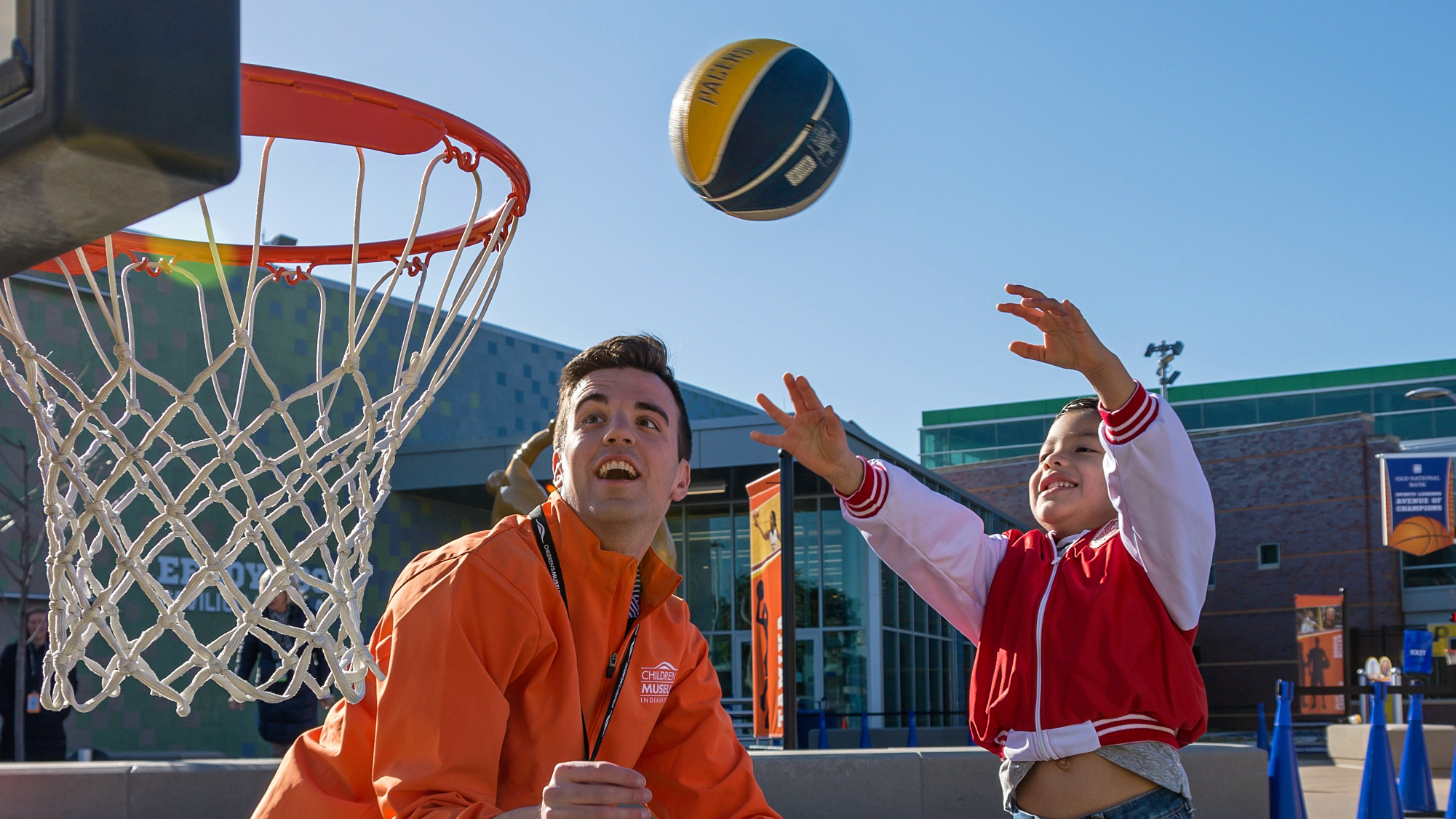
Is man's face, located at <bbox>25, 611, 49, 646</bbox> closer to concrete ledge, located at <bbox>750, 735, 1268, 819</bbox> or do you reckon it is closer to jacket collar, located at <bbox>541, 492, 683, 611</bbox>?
concrete ledge, located at <bbox>750, 735, 1268, 819</bbox>

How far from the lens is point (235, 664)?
11.3 m

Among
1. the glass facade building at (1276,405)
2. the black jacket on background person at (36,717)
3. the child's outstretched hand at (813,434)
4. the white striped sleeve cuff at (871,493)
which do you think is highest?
the glass facade building at (1276,405)

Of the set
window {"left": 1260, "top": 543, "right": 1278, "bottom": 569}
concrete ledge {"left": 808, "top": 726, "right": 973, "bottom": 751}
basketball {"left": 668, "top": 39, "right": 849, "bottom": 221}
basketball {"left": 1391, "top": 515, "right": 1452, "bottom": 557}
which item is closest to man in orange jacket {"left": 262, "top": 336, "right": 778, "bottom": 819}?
basketball {"left": 668, "top": 39, "right": 849, "bottom": 221}

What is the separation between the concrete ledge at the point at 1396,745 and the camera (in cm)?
1595

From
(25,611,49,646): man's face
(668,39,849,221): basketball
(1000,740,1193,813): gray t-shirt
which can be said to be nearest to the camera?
(1000,740,1193,813): gray t-shirt

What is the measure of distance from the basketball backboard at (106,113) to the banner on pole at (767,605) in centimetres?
1053

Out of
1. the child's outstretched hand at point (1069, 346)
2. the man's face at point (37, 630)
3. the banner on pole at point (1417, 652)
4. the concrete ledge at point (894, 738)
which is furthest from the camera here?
the concrete ledge at point (894, 738)

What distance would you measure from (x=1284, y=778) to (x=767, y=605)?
5.47m

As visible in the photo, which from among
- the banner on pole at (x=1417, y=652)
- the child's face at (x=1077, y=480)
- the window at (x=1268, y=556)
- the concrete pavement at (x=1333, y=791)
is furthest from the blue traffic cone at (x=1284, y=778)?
the window at (x=1268, y=556)

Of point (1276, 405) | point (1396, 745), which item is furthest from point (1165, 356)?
point (1396, 745)

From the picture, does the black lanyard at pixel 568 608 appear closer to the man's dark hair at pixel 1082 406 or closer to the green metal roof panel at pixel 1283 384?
the man's dark hair at pixel 1082 406

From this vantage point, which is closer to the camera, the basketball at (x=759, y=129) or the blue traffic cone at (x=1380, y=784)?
the basketball at (x=759, y=129)

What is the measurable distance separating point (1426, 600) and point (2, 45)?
1494 inches

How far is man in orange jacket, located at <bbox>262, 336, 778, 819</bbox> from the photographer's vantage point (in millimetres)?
2230
